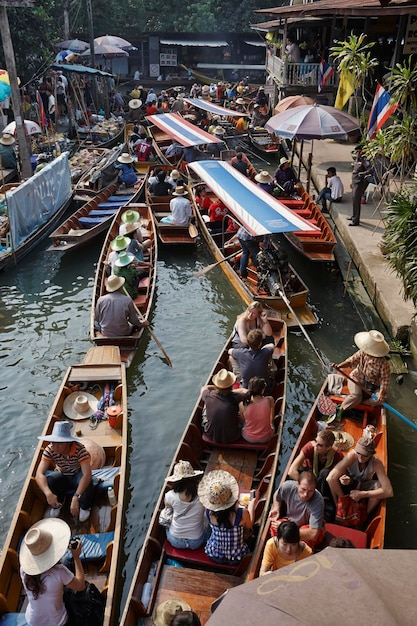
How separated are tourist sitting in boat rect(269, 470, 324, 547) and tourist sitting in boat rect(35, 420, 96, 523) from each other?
220 cm

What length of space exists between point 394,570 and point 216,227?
39.4 feet

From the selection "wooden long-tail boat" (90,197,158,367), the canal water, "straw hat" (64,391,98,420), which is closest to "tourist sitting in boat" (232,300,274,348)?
the canal water

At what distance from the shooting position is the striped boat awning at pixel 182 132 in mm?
16797

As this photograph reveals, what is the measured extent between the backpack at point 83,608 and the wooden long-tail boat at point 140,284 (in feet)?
15.6

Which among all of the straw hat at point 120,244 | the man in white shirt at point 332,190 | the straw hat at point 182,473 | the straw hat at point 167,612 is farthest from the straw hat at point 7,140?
the straw hat at point 167,612

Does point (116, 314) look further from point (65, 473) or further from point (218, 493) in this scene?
point (218, 493)

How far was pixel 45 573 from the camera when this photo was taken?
14.6 feet

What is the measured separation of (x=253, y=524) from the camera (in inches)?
235

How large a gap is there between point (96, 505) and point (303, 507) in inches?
99.4

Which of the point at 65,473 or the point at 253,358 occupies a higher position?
the point at 253,358

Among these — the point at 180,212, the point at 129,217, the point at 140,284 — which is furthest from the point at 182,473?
the point at 180,212

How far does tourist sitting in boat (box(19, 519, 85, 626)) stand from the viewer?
14.4ft

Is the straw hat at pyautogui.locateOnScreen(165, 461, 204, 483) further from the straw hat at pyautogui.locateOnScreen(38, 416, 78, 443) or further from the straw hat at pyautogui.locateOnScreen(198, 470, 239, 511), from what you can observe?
the straw hat at pyautogui.locateOnScreen(38, 416, 78, 443)

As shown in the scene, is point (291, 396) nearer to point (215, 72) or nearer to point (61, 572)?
point (61, 572)
